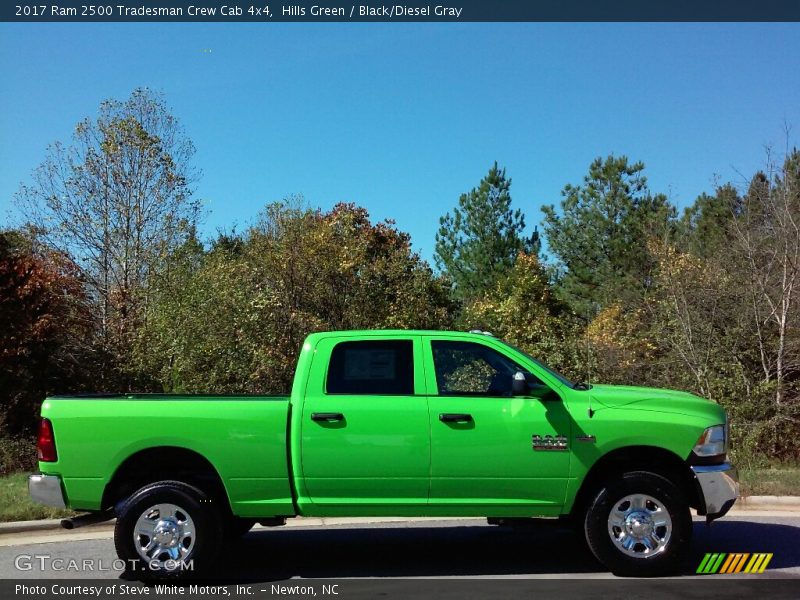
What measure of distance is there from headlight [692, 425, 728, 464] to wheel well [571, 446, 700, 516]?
6.1 inches

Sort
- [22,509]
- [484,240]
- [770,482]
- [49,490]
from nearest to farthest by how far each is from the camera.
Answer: [49,490]
[22,509]
[770,482]
[484,240]

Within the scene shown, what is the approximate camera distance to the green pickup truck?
19.2ft

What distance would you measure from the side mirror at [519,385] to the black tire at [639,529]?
1009 mm

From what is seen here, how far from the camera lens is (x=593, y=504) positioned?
592cm

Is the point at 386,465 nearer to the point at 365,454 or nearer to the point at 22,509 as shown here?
the point at 365,454

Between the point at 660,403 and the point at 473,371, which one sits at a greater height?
the point at 473,371

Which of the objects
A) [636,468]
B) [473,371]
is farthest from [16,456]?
[636,468]

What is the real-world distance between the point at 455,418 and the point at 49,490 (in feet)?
10.6

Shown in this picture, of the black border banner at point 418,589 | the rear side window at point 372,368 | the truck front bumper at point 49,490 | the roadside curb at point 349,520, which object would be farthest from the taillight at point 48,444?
the rear side window at point 372,368

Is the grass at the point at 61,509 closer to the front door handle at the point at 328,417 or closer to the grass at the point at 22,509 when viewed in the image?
the grass at the point at 22,509

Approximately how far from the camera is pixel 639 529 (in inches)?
232

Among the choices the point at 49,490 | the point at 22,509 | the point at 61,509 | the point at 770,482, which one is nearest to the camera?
the point at 49,490

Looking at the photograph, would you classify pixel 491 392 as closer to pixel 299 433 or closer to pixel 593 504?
pixel 593 504

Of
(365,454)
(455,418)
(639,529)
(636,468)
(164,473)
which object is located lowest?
(639,529)
